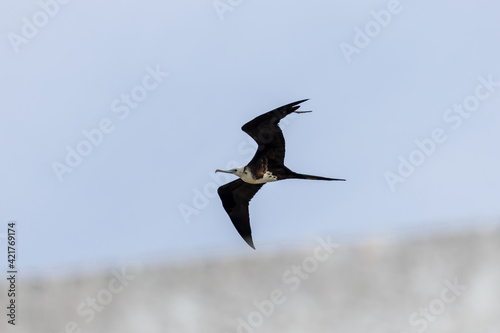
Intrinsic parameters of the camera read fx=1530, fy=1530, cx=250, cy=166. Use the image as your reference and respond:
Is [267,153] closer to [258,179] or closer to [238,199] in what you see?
[258,179]

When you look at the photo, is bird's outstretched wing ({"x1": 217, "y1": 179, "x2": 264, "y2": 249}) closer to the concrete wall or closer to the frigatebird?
the frigatebird

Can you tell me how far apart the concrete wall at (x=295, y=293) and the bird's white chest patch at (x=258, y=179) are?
1544 millimetres

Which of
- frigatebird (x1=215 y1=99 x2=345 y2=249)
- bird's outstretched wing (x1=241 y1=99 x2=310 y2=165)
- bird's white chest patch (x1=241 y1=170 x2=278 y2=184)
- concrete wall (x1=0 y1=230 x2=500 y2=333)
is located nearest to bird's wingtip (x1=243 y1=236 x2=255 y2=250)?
frigatebird (x1=215 y1=99 x2=345 y2=249)

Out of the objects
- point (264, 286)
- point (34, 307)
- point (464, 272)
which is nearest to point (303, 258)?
point (264, 286)

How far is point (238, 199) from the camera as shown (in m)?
19.6

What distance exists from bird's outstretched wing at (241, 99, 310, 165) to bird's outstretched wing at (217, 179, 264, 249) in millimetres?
1265

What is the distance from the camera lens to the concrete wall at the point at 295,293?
63.5ft

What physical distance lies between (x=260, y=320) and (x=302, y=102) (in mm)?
3360

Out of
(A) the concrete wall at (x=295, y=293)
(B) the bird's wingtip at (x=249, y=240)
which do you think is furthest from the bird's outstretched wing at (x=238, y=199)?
(A) the concrete wall at (x=295, y=293)

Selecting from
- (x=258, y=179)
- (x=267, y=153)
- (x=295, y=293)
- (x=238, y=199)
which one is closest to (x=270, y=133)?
(x=267, y=153)

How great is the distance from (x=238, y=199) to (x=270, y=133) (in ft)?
5.96

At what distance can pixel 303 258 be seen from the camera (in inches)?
774

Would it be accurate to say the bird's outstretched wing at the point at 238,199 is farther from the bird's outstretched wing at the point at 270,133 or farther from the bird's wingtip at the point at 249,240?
the bird's outstretched wing at the point at 270,133

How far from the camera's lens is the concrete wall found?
63.5 feet
